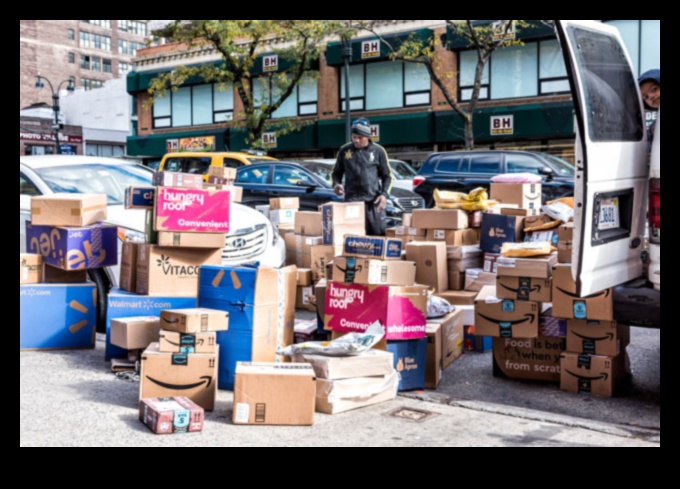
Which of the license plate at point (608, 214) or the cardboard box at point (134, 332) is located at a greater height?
the license plate at point (608, 214)

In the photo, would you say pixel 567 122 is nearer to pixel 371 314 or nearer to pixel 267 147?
pixel 267 147

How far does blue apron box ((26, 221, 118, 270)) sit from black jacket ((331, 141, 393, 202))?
328 centimetres

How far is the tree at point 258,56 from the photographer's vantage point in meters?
29.4

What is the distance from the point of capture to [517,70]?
2867 cm

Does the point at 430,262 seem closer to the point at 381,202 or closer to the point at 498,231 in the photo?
the point at 498,231

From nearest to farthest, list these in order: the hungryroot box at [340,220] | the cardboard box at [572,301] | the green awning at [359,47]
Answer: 1. the cardboard box at [572,301]
2. the hungryroot box at [340,220]
3. the green awning at [359,47]

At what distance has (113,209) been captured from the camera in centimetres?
808

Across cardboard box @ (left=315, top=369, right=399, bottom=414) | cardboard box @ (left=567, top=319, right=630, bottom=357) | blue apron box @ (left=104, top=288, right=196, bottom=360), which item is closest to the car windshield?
blue apron box @ (left=104, top=288, right=196, bottom=360)

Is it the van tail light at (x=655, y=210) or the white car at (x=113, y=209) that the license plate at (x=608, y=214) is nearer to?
the van tail light at (x=655, y=210)

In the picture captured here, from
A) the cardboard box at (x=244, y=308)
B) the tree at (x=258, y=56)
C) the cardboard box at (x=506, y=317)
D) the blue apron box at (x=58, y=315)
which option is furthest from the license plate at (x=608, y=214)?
the tree at (x=258, y=56)

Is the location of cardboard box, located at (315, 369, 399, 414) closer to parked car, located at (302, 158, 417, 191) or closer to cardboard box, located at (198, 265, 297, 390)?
cardboard box, located at (198, 265, 297, 390)

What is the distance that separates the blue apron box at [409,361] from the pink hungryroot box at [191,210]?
197cm

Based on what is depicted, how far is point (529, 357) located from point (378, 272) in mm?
1414
